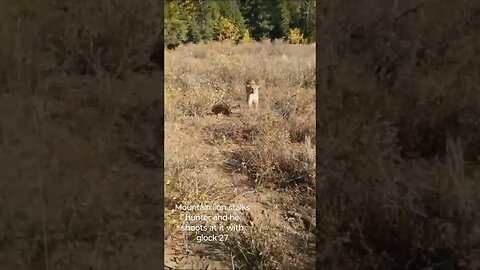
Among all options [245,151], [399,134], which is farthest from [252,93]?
[399,134]

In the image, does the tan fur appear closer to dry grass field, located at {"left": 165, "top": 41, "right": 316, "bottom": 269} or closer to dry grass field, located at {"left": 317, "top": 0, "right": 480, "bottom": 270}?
dry grass field, located at {"left": 165, "top": 41, "right": 316, "bottom": 269}

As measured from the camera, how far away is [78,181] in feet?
5.40

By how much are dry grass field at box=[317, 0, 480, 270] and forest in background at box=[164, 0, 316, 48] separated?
0.06 metres

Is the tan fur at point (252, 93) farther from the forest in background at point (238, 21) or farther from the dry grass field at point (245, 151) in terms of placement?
the forest in background at point (238, 21)

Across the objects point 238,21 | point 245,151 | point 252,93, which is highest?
point 238,21

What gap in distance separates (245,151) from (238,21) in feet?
1.14

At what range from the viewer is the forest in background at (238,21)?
164cm

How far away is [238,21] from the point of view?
1.66 m

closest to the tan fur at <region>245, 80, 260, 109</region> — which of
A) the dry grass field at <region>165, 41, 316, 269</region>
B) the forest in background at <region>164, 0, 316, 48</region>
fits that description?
the dry grass field at <region>165, 41, 316, 269</region>

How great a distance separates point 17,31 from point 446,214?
4.03 ft

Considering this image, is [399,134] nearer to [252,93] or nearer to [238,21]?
[252,93]

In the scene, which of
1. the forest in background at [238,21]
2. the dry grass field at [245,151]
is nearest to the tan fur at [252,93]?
the dry grass field at [245,151]

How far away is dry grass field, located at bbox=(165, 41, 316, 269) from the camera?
1.64m

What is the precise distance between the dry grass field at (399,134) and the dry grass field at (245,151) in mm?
56
